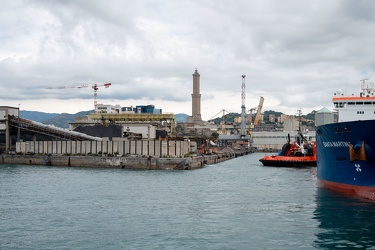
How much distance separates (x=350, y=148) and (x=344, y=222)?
772 cm

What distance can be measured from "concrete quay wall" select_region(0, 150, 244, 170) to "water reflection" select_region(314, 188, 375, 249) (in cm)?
3423

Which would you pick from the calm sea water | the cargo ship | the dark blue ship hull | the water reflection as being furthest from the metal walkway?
the water reflection

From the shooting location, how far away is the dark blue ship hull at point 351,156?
28.9m

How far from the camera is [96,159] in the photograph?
69312 mm

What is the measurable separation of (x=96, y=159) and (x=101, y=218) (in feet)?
148

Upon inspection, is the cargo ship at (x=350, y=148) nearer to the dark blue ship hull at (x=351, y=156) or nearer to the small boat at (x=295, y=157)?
the dark blue ship hull at (x=351, y=156)

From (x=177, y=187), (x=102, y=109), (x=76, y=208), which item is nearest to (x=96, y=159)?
(x=177, y=187)

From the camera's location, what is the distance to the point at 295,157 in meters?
73.1

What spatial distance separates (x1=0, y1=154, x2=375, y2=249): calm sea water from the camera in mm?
A: 20016

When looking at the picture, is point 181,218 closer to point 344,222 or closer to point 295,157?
point 344,222

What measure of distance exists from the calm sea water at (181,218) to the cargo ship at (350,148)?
1.15 m

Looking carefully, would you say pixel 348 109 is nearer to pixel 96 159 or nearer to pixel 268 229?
pixel 268 229

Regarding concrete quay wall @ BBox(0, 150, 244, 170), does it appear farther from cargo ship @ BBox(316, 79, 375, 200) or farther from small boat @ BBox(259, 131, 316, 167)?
cargo ship @ BBox(316, 79, 375, 200)

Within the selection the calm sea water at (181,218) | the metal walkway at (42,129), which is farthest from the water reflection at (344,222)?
the metal walkway at (42,129)
